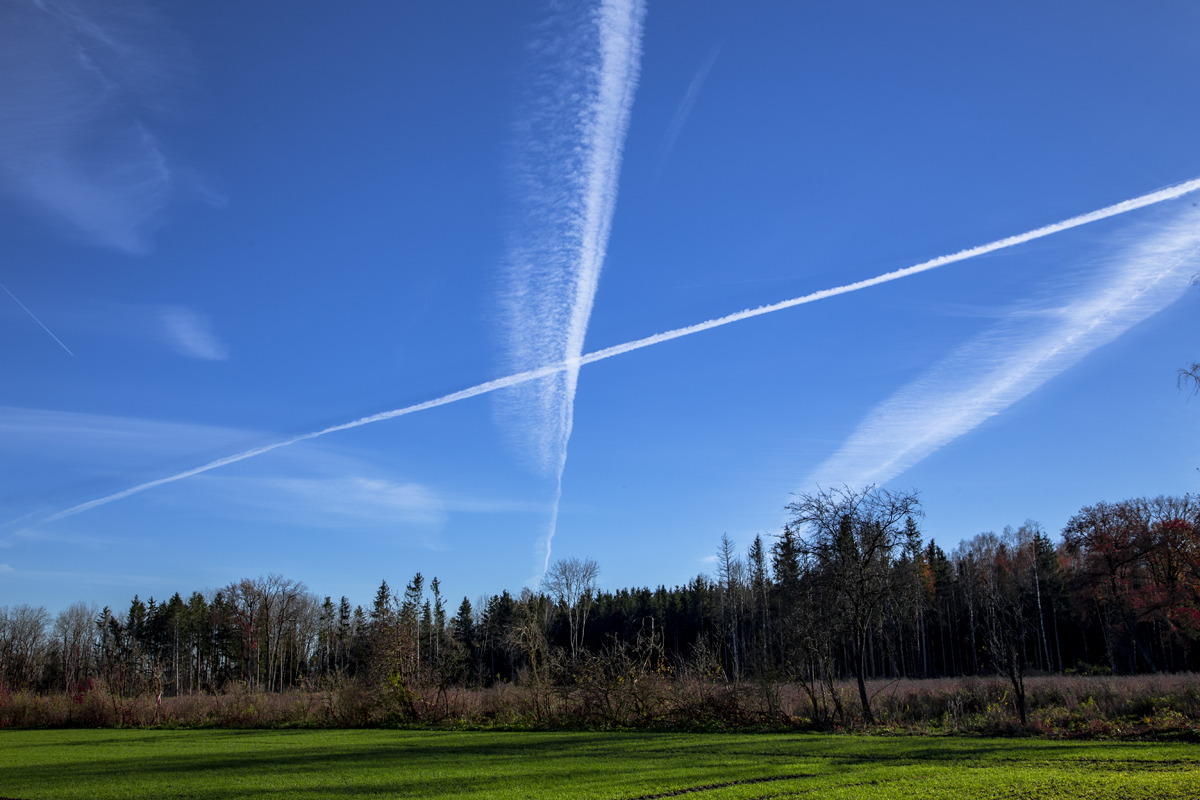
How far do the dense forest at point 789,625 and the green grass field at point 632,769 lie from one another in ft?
20.7

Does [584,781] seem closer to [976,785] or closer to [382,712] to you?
[976,785]

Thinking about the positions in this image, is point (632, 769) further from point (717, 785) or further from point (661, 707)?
point (661, 707)

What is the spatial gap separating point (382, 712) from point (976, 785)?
104 ft

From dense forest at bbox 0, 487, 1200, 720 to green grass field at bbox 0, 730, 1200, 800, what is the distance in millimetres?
6324

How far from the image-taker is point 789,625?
94.1ft

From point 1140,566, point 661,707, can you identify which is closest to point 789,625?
point 661,707

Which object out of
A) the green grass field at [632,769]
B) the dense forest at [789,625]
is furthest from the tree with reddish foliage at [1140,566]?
the green grass field at [632,769]

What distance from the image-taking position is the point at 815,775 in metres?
14.3

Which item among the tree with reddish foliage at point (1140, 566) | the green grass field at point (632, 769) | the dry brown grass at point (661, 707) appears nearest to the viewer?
the green grass field at point (632, 769)

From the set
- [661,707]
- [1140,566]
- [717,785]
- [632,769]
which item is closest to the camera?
[717,785]

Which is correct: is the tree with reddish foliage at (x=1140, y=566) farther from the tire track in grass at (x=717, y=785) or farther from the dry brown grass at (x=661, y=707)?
the tire track in grass at (x=717, y=785)

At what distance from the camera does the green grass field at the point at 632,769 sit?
1252cm

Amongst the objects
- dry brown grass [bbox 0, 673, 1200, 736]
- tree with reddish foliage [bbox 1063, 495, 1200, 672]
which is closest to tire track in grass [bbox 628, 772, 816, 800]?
dry brown grass [bbox 0, 673, 1200, 736]

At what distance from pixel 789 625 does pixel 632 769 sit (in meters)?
14.4
